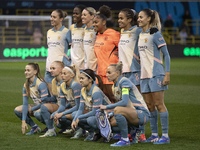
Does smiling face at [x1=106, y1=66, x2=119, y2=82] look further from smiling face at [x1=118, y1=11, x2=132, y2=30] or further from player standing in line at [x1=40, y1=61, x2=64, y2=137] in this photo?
player standing in line at [x1=40, y1=61, x2=64, y2=137]

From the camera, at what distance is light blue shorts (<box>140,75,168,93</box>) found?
33.4ft

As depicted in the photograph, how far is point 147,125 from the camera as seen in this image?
496 inches

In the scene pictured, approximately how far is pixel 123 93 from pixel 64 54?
274cm

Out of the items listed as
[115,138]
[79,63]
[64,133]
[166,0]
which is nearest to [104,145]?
[115,138]

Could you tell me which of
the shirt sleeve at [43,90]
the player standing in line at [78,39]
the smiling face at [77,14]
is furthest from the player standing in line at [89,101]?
the smiling face at [77,14]

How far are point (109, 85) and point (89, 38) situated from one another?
97 cm

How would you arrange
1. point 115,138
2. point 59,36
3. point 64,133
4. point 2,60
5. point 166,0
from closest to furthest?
point 115,138
point 64,133
point 59,36
point 2,60
point 166,0

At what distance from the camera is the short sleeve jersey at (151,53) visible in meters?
10.2

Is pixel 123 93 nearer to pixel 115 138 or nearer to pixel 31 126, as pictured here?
pixel 115 138

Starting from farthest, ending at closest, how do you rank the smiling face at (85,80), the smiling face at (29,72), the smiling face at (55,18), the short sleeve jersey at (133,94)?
1. the smiling face at (55,18)
2. the smiling face at (29,72)
3. the smiling face at (85,80)
4. the short sleeve jersey at (133,94)

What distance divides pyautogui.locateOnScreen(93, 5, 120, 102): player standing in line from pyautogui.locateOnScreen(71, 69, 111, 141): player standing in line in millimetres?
588

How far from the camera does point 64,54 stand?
1234cm

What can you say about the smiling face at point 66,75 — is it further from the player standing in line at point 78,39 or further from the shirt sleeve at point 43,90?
Answer: the player standing in line at point 78,39

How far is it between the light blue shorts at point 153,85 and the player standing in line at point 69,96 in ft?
3.42
